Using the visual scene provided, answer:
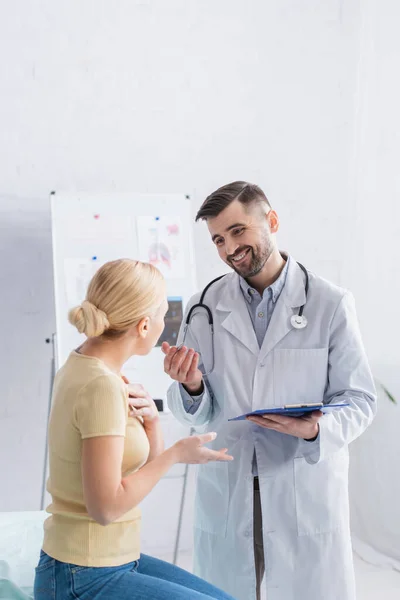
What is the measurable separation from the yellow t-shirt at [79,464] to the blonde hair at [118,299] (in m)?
0.09

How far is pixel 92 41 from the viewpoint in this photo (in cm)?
316

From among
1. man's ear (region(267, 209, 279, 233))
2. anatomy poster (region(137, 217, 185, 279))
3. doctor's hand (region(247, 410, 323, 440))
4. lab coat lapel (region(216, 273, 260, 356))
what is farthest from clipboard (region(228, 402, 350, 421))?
anatomy poster (region(137, 217, 185, 279))

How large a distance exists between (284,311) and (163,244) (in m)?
1.32

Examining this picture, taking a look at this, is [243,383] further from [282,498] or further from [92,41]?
[92,41]

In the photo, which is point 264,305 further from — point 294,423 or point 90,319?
point 90,319

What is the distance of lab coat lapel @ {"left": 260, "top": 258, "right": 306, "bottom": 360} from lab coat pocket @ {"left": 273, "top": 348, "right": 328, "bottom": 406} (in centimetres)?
5

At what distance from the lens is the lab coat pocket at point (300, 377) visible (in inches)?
69.4

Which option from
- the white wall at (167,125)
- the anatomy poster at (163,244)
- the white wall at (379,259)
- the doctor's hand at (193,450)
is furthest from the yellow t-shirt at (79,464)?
the white wall at (379,259)

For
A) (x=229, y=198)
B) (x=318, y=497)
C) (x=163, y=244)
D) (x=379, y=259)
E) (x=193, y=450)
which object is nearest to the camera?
(x=193, y=450)

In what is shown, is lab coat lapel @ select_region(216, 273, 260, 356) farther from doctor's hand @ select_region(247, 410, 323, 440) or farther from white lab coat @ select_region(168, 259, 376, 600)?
Answer: doctor's hand @ select_region(247, 410, 323, 440)

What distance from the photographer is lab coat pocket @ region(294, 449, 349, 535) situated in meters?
1.70

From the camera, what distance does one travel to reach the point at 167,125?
3316 millimetres

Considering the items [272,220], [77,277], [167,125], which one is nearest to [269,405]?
[272,220]

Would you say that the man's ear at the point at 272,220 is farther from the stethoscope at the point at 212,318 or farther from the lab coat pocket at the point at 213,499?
the lab coat pocket at the point at 213,499
